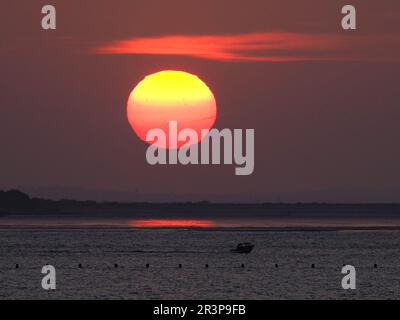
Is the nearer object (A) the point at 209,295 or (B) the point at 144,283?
(A) the point at 209,295

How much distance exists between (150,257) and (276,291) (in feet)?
216

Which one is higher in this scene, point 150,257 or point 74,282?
point 150,257

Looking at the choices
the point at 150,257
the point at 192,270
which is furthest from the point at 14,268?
the point at 150,257
